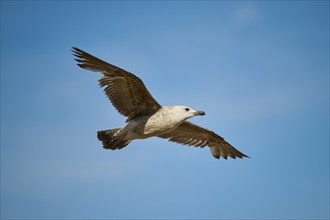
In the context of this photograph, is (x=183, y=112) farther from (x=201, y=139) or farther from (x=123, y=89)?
(x=201, y=139)

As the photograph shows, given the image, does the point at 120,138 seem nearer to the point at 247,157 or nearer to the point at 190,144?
the point at 190,144

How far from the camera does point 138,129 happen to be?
10.7 meters

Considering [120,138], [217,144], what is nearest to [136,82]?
[120,138]

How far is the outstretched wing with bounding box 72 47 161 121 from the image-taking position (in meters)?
10.5

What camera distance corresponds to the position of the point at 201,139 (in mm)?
13102

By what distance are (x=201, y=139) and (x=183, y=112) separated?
8.22ft

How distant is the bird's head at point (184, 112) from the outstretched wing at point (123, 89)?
0.45 m

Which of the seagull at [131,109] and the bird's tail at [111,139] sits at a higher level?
the seagull at [131,109]

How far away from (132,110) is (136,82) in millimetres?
743

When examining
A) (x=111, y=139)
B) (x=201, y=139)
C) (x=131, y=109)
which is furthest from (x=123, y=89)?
(x=201, y=139)

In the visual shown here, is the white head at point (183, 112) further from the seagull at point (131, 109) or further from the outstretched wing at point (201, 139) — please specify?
the outstretched wing at point (201, 139)

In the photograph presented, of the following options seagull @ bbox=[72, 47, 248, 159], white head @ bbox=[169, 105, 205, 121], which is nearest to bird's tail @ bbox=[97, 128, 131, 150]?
seagull @ bbox=[72, 47, 248, 159]

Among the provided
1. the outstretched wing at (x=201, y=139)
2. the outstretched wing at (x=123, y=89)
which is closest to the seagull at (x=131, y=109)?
the outstretched wing at (x=123, y=89)

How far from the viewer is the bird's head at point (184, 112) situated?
10703mm
